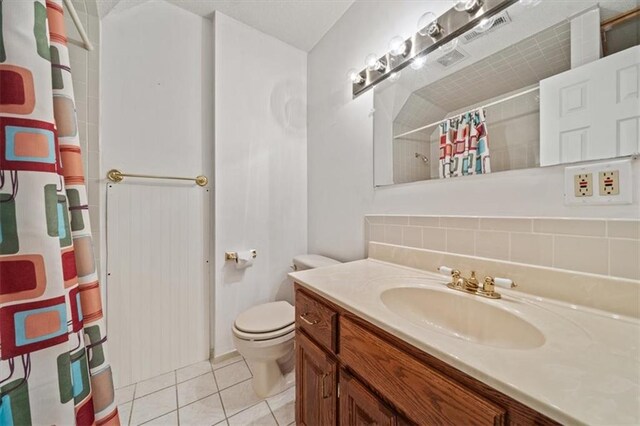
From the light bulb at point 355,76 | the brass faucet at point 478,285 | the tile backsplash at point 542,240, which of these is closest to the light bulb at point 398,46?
the light bulb at point 355,76

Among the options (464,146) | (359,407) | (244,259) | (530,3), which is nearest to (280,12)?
(530,3)

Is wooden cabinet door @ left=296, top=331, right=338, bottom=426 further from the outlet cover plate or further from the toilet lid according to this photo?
the outlet cover plate

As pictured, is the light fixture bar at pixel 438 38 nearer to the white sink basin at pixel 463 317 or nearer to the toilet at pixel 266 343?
the white sink basin at pixel 463 317

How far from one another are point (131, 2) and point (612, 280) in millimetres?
2458

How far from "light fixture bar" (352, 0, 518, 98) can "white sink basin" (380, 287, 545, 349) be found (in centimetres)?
105

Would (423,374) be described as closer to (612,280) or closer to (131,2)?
(612,280)

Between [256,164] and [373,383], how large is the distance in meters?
1.53

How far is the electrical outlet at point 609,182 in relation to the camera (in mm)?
641

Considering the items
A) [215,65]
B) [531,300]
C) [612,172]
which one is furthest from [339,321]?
[215,65]

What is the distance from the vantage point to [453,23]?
997 mm

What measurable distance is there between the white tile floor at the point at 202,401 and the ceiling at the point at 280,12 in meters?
2.21

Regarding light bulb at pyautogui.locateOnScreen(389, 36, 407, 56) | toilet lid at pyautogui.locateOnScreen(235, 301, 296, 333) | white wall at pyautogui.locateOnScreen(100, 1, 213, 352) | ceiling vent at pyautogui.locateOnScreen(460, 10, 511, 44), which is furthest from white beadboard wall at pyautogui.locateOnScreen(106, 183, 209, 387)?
ceiling vent at pyautogui.locateOnScreen(460, 10, 511, 44)

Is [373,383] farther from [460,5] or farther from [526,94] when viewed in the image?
[460,5]

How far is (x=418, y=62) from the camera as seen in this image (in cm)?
116
